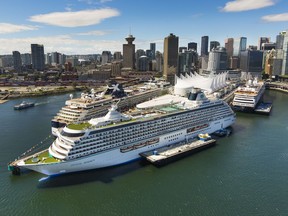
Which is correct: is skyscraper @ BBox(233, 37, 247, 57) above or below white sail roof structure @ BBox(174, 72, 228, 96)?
above

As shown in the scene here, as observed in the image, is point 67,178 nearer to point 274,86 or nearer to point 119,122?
point 119,122

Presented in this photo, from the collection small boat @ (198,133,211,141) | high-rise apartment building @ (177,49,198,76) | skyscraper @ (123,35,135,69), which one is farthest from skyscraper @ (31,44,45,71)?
small boat @ (198,133,211,141)

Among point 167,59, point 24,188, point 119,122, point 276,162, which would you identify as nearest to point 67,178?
point 24,188

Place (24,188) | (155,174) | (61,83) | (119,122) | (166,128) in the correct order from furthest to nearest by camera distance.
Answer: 1. (61,83)
2. (166,128)
3. (119,122)
4. (155,174)
5. (24,188)

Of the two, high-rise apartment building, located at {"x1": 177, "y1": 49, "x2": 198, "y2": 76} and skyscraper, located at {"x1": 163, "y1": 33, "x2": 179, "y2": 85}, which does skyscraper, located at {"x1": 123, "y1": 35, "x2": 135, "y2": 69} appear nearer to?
high-rise apartment building, located at {"x1": 177, "y1": 49, "x2": 198, "y2": 76}

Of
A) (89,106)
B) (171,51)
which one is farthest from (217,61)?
(89,106)

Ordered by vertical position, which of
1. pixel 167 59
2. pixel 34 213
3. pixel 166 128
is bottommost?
pixel 34 213

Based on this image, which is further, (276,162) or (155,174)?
(276,162)
